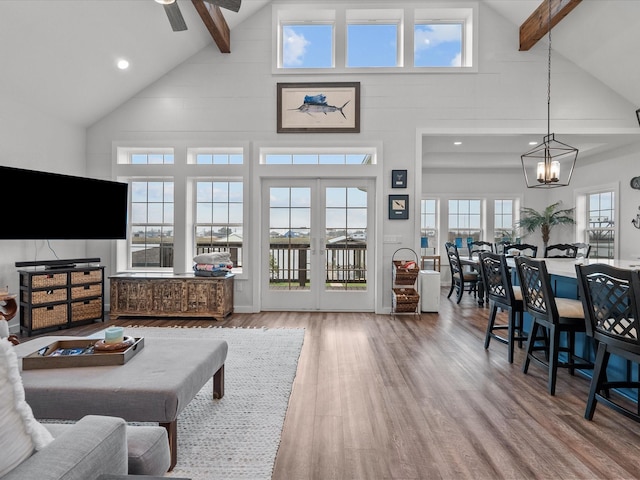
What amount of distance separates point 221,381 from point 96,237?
2954 millimetres

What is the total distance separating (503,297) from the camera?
3.27 m

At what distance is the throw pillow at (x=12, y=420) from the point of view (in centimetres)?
80

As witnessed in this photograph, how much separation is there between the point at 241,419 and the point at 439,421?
1.21 meters

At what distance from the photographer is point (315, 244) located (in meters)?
5.23

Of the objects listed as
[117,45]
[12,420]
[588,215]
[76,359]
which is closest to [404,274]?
[76,359]

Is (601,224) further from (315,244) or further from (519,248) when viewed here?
(315,244)

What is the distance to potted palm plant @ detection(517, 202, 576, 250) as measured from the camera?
24.7 feet

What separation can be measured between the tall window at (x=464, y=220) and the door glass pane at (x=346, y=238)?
382 centimetres

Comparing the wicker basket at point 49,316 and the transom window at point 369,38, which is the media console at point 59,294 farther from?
the transom window at point 369,38

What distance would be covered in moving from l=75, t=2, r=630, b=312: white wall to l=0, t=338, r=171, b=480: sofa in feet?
13.5

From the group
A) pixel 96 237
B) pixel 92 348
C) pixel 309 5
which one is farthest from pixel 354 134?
pixel 92 348

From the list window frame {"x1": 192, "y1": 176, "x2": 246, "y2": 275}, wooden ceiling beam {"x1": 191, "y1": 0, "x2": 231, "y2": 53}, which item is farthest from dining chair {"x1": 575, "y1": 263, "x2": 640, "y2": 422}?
wooden ceiling beam {"x1": 191, "y1": 0, "x2": 231, "y2": 53}

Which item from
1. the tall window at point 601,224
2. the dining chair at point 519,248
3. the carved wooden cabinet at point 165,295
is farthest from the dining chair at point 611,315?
the tall window at point 601,224

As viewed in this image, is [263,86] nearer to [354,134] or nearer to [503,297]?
[354,134]
